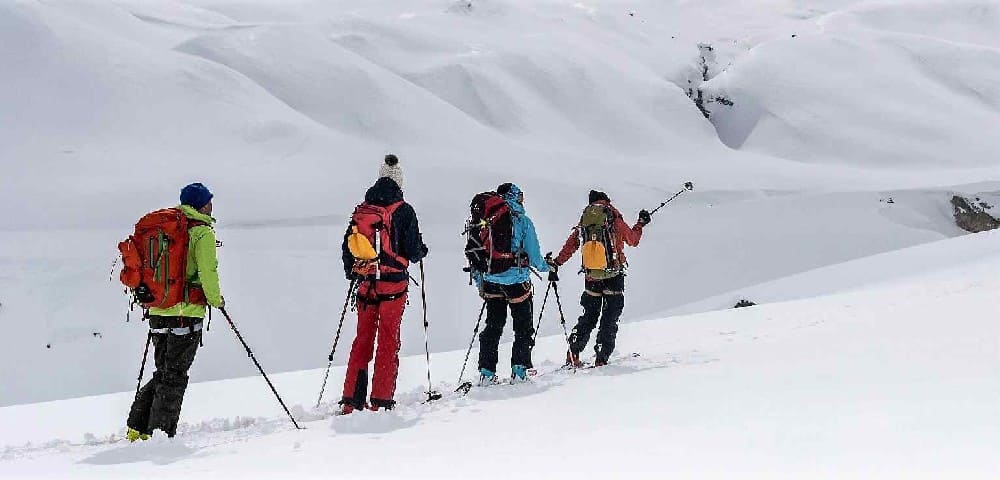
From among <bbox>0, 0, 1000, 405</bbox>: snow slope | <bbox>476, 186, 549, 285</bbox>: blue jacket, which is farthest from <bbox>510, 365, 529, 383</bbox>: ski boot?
<bbox>0, 0, 1000, 405</bbox>: snow slope

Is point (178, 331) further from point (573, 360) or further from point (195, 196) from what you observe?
point (573, 360)

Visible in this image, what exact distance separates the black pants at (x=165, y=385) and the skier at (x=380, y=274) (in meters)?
1.23

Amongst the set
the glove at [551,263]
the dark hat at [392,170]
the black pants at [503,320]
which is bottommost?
the black pants at [503,320]

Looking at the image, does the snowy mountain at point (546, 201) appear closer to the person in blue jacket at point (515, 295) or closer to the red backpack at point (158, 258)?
the person in blue jacket at point (515, 295)

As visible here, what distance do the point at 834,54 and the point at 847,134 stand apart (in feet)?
36.7

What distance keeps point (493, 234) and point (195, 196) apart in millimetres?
2589

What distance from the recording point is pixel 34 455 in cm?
512

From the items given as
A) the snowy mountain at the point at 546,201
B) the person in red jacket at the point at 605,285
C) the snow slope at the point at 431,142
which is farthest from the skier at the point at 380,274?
the snow slope at the point at 431,142

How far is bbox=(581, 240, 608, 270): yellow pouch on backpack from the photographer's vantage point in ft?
25.4

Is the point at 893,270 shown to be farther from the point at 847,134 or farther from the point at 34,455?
the point at 847,134

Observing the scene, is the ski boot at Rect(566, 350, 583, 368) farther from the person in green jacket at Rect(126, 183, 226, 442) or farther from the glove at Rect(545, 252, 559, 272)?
the person in green jacket at Rect(126, 183, 226, 442)

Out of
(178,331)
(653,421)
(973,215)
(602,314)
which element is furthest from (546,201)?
(653,421)

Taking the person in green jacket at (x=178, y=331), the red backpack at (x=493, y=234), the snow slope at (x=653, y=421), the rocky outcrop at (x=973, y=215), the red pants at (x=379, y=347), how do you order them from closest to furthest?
the snow slope at (x=653, y=421)
the person in green jacket at (x=178, y=331)
the red pants at (x=379, y=347)
the red backpack at (x=493, y=234)
the rocky outcrop at (x=973, y=215)

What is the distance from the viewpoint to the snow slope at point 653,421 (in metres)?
3.56
